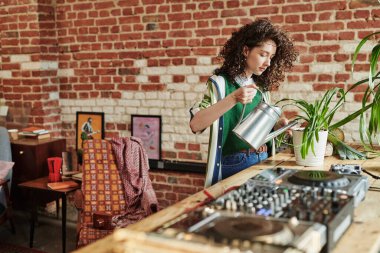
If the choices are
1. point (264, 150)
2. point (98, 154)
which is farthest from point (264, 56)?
point (98, 154)

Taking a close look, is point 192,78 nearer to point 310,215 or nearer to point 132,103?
point 132,103

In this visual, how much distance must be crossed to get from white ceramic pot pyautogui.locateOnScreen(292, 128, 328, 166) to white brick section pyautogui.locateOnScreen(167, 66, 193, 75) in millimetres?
1671

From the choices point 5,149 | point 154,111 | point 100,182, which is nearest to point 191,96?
point 154,111

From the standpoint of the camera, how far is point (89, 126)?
14.7 feet

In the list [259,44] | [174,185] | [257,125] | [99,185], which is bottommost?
[174,185]

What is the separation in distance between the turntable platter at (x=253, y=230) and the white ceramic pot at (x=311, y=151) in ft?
3.77

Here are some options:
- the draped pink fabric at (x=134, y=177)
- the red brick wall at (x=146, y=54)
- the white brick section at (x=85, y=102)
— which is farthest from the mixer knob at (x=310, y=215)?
the white brick section at (x=85, y=102)

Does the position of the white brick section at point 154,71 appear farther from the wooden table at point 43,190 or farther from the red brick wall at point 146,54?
the wooden table at point 43,190

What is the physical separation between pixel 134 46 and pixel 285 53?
1.90 meters

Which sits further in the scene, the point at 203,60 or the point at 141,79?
the point at 141,79

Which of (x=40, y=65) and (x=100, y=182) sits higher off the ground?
(x=40, y=65)

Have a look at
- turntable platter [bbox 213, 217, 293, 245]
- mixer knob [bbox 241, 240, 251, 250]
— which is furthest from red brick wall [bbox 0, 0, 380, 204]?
mixer knob [bbox 241, 240, 251, 250]

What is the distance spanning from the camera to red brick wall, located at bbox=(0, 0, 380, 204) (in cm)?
345

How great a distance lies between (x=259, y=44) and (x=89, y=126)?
2.43 metres
